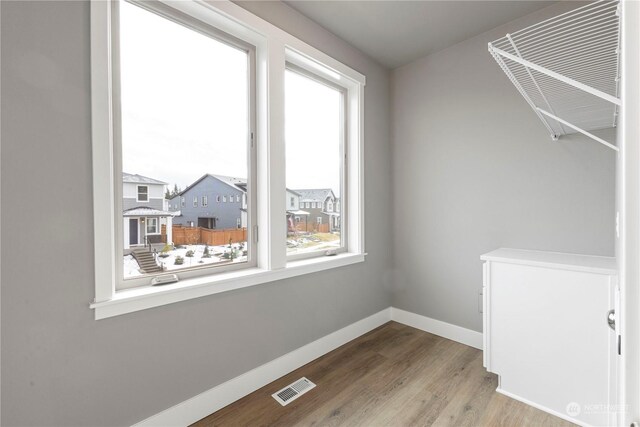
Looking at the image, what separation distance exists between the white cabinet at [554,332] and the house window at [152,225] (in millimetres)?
2105

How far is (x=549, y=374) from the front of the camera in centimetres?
176

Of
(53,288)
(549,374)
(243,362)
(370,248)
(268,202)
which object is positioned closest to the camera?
(53,288)

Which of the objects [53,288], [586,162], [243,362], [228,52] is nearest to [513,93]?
[586,162]

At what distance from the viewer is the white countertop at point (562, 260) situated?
1.59 meters

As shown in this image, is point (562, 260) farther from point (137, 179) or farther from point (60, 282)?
point (60, 282)

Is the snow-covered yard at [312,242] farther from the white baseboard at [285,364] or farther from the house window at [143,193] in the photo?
the house window at [143,193]

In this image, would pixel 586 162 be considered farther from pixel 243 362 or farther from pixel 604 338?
pixel 243 362

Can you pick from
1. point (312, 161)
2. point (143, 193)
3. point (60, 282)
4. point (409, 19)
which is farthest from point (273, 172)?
point (409, 19)

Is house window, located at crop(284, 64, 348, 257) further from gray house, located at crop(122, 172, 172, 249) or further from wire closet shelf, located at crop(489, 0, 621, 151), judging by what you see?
wire closet shelf, located at crop(489, 0, 621, 151)

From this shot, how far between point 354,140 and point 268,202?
3.94 ft

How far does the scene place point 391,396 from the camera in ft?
6.32

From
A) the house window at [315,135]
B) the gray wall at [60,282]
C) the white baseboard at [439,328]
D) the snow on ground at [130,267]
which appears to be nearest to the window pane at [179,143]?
the snow on ground at [130,267]

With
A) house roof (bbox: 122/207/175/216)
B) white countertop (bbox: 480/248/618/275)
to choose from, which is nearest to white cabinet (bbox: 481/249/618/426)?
white countertop (bbox: 480/248/618/275)

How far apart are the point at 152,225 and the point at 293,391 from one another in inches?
55.5
